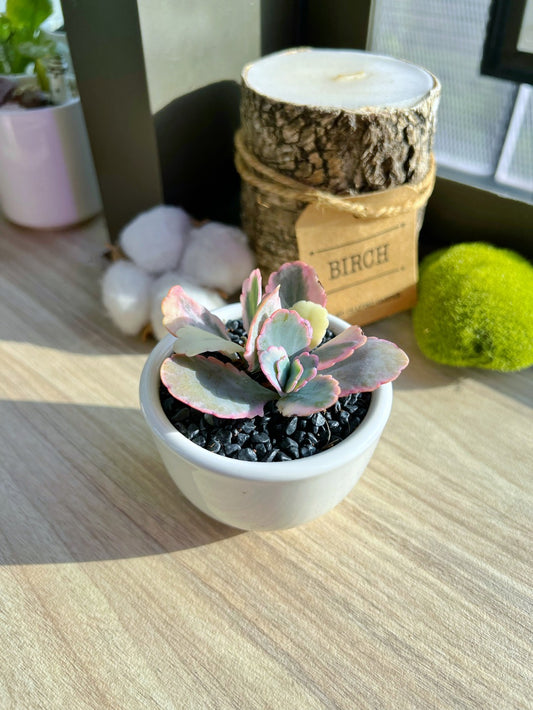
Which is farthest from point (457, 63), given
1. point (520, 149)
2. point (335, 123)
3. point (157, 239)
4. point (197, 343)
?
point (197, 343)

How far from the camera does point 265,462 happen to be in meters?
0.30

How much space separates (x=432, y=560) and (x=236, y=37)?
1.57 ft

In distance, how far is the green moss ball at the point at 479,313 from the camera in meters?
0.47

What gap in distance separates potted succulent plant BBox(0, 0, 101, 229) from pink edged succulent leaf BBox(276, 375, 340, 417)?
0.44 meters

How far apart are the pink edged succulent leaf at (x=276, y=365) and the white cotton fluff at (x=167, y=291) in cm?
20

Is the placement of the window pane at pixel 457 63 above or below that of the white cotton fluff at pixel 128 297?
above

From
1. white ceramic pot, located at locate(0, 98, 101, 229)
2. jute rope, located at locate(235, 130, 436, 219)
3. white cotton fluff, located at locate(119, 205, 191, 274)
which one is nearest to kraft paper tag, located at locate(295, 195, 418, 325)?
jute rope, located at locate(235, 130, 436, 219)

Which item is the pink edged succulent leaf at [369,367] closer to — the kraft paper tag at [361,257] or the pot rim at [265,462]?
the pot rim at [265,462]

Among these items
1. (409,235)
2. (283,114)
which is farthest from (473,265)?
(283,114)

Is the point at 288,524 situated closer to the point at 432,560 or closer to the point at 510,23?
the point at 432,560

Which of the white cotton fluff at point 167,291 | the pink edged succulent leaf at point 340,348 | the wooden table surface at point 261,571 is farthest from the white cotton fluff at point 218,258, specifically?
the pink edged succulent leaf at point 340,348

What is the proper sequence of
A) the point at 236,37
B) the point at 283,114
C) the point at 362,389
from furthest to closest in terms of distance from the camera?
the point at 236,37
the point at 283,114
the point at 362,389

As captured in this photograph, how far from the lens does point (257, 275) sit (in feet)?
1.08

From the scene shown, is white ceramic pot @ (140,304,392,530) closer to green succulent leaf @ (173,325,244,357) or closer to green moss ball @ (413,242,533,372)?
green succulent leaf @ (173,325,244,357)
